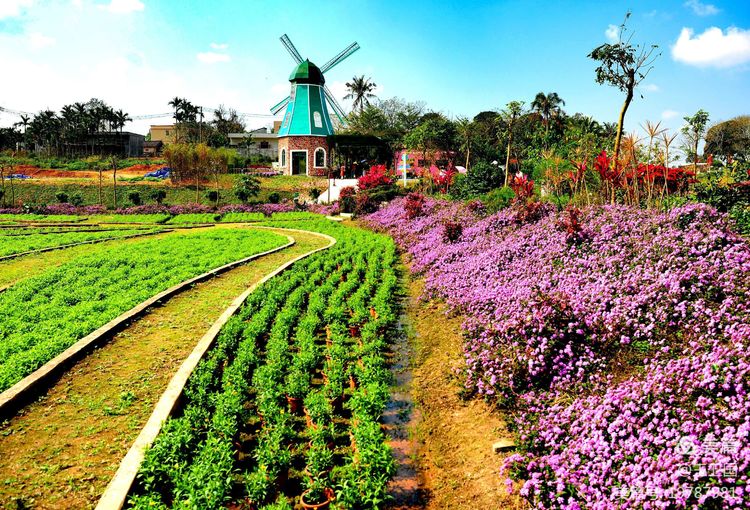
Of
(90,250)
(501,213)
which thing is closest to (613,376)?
(501,213)

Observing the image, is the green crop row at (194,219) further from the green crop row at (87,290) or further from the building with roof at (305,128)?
the building with roof at (305,128)

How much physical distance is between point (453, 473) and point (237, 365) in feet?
11.8

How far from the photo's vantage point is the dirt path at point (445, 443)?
5.16m

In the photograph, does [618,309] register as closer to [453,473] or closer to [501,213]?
[453,473]

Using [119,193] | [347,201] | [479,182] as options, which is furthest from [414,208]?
[119,193]

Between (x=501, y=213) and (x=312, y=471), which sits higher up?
(x=501, y=213)

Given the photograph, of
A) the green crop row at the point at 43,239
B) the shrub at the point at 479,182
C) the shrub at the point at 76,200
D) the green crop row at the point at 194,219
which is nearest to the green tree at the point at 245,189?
the green crop row at the point at 194,219

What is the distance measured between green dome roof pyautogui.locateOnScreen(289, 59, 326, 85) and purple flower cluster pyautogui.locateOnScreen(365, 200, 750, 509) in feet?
158

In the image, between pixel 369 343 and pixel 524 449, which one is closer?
pixel 524 449

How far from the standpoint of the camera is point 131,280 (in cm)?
1299

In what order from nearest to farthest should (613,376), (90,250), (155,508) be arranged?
(155,508) → (613,376) → (90,250)

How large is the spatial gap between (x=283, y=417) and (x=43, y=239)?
1984 centimetres

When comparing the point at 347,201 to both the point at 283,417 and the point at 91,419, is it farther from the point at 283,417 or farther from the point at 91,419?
the point at 283,417

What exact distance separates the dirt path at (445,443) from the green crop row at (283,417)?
38 cm
